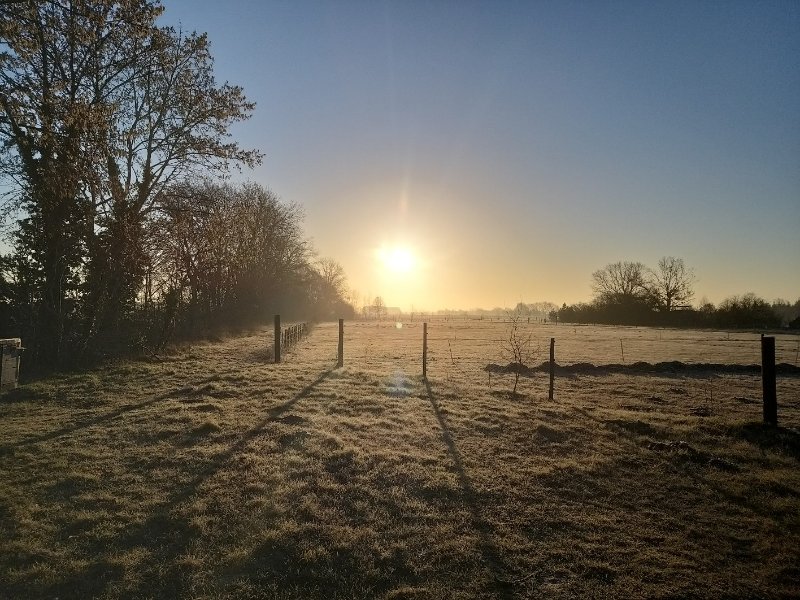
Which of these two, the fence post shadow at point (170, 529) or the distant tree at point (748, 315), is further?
the distant tree at point (748, 315)

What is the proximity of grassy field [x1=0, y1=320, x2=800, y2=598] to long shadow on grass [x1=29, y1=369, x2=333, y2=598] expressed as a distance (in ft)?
0.07

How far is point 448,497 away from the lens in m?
5.90

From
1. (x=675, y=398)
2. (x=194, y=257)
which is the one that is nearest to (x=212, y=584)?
(x=675, y=398)

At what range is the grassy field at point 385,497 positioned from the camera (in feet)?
13.5

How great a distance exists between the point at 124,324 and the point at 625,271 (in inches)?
3281

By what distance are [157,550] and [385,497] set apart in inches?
100

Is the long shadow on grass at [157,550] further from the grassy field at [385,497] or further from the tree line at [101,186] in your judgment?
the tree line at [101,186]

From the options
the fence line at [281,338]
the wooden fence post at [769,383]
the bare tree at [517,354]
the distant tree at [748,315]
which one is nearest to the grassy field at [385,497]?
the wooden fence post at [769,383]

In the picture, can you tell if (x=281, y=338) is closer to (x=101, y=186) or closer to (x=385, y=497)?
(x=101, y=186)

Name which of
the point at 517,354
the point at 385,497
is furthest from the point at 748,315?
the point at 385,497

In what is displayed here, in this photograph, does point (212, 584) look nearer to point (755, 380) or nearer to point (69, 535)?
point (69, 535)

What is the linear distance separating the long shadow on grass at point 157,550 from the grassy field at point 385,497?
0.02 meters

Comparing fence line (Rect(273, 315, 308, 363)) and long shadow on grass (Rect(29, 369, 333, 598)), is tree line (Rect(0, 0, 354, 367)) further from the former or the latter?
long shadow on grass (Rect(29, 369, 333, 598))

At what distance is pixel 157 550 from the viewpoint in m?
4.42
